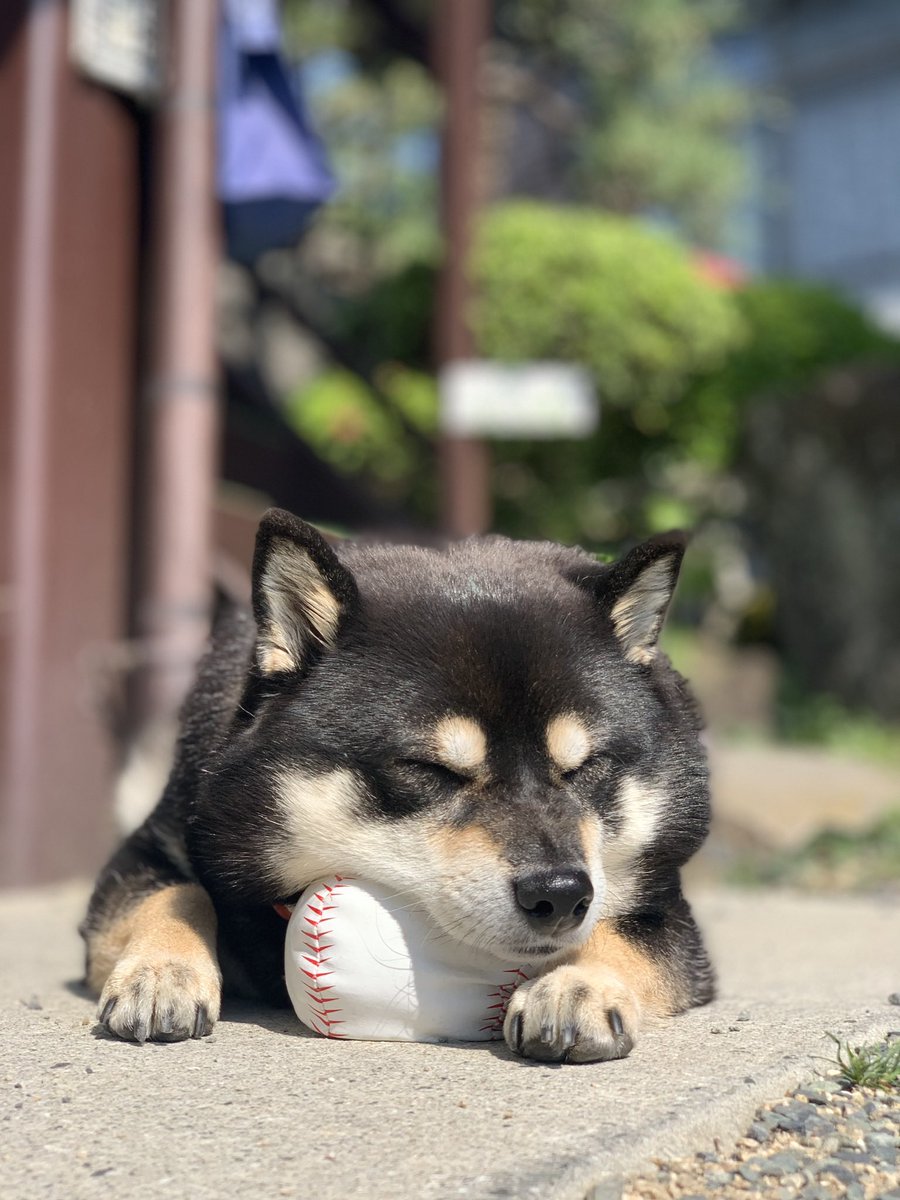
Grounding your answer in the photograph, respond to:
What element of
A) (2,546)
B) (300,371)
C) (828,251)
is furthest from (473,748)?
(828,251)

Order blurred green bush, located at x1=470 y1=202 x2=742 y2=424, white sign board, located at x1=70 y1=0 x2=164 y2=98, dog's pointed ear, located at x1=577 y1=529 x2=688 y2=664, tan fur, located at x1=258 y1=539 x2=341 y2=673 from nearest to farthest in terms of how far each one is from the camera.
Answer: tan fur, located at x1=258 y1=539 x2=341 y2=673, dog's pointed ear, located at x1=577 y1=529 x2=688 y2=664, white sign board, located at x1=70 y1=0 x2=164 y2=98, blurred green bush, located at x1=470 y1=202 x2=742 y2=424

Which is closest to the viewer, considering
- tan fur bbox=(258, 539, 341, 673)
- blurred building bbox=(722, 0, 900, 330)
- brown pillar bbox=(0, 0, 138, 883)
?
tan fur bbox=(258, 539, 341, 673)

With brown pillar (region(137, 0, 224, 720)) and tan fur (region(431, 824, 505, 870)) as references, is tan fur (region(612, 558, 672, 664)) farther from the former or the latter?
brown pillar (region(137, 0, 224, 720))

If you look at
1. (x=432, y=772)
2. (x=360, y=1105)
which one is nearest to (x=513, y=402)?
(x=432, y=772)

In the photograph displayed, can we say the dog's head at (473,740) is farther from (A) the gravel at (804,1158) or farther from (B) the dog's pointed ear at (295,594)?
(A) the gravel at (804,1158)

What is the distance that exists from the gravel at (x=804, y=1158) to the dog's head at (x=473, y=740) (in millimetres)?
439

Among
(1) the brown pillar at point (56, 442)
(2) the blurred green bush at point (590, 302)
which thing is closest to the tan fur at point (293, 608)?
(1) the brown pillar at point (56, 442)

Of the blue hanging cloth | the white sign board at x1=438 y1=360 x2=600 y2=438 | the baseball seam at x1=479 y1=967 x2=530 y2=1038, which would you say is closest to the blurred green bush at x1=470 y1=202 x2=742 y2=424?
the white sign board at x1=438 y1=360 x2=600 y2=438

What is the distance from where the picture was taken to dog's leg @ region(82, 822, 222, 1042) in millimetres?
2623

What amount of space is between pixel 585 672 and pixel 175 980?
93 centimetres

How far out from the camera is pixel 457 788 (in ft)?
8.47

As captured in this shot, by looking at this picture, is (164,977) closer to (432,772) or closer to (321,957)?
(321,957)

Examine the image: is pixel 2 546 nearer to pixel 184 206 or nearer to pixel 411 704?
pixel 184 206

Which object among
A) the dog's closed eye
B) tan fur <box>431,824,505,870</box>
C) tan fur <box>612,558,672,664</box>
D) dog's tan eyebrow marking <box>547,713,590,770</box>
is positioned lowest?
tan fur <box>431,824,505,870</box>
